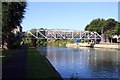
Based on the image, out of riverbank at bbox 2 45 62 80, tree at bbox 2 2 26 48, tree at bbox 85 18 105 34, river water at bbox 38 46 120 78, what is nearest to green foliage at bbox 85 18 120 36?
tree at bbox 85 18 105 34

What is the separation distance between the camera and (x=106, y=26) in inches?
6422

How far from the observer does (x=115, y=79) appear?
29422mm

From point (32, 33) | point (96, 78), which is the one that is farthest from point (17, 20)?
point (32, 33)

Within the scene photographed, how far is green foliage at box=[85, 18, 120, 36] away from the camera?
491ft

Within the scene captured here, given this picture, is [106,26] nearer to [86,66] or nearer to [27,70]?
[86,66]

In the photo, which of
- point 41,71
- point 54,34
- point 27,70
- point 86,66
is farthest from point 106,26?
point 27,70

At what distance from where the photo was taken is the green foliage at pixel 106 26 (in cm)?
14975

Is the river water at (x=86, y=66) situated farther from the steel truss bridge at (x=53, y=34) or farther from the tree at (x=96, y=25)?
the steel truss bridge at (x=53, y=34)

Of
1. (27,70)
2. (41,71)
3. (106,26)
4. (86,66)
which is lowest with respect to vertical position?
(86,66)

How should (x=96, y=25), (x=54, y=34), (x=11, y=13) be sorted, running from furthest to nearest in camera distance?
(x=54, y=34), (x=96, y=25), (x=11, y=13)

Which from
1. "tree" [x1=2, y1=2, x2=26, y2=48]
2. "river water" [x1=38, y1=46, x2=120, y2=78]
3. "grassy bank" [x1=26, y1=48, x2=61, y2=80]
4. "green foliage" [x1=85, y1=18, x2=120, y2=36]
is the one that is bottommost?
"river water" [x1=38, y1=46, x2=120, y2=78]

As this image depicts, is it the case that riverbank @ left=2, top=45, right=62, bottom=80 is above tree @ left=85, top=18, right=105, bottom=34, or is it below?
below

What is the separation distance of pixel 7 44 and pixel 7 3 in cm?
3633

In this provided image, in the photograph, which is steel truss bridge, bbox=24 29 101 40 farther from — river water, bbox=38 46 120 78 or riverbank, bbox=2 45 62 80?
riverbank, bbox=2 45 62 80
